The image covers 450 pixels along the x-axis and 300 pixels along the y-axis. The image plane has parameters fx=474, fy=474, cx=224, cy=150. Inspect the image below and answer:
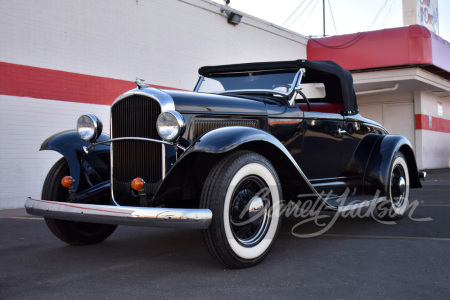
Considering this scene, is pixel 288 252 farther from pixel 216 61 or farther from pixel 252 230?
pixel 216 61

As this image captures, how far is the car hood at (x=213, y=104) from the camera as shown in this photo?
3646mm

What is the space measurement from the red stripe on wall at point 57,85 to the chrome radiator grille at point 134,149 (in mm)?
4630

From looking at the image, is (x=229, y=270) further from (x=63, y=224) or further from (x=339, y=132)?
(x=339, y=132)

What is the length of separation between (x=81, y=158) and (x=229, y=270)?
168 cm

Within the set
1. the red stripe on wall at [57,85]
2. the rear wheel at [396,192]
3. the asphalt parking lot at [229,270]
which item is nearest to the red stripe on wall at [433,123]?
the red stripe on wall at [57,85]

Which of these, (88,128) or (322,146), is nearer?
(88,128)

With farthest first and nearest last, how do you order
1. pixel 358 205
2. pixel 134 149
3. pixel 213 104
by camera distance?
pixel 358 205, pixel 213 104, pixel 134 149

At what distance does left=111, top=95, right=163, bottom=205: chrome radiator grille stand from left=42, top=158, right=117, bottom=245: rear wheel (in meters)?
0.59

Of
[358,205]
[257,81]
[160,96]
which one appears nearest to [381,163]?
[358,205]

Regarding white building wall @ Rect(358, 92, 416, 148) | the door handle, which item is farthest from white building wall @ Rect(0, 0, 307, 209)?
white building wall @ Rect(358, 92, 416, 148)

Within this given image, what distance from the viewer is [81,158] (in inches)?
160

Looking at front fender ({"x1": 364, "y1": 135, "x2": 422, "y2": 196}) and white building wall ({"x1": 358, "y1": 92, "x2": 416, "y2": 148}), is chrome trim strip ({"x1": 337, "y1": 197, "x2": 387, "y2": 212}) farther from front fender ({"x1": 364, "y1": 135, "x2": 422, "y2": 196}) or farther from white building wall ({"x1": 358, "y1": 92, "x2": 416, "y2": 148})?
white building wall ({"x1": 358, "y1": 92, "x2": 416, "y2": 148})

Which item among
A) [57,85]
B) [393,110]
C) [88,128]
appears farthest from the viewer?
[393,110]

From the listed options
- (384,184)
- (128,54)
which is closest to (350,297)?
(384,184)
